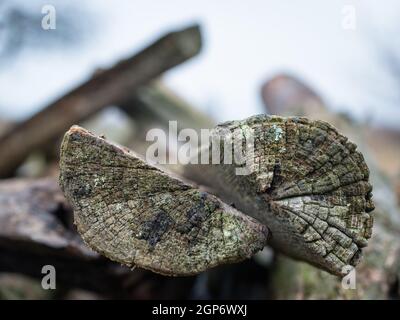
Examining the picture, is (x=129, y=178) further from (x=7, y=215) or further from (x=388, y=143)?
(x=388, y=143)

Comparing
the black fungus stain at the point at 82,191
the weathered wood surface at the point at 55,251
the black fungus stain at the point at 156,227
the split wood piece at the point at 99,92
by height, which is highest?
the split wood piece at the point at 99,92

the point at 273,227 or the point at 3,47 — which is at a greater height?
the point at 3,47

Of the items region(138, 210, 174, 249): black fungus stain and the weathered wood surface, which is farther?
the weathered wood surface

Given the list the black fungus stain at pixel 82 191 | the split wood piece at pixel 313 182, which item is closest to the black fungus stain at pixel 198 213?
the split wood piece at pixel 313 182

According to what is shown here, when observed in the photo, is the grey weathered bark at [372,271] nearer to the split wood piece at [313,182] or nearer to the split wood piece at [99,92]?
the split wood piece at [313,182]

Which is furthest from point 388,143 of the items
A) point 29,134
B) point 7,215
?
point 7,215

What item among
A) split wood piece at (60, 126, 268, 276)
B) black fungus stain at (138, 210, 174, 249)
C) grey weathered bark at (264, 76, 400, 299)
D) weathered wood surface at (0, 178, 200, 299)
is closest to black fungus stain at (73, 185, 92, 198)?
split wood piece at (60, 126, 268, 276)

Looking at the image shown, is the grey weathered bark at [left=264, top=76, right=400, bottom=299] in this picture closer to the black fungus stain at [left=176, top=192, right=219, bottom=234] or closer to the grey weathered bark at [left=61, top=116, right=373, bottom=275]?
the grey weathered bark at [left=61, top=116, right=373, bottom=275]
